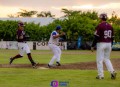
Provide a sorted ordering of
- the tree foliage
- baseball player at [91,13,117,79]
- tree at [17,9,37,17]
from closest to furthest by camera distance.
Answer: baseball player at [91,13,117,79] < the tree foliage < tree at [17,9,37,17]

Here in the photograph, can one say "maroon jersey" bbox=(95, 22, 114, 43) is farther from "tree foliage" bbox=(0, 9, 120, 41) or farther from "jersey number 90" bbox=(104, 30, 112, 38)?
"tree foliage" bbox=(0, 9, 120, 41)

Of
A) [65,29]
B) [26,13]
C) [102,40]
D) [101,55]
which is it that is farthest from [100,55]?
[26,13]

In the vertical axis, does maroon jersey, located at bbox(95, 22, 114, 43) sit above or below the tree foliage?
above

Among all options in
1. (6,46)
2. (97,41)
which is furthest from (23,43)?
(6,46)

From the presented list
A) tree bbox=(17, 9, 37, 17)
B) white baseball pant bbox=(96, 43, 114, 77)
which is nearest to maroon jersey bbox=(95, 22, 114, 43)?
white baseball pant bbox=(96, 43, 114, 77)

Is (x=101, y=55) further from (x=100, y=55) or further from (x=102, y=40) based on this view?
(x=102, y=40)

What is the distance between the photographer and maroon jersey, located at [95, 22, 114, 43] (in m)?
14.4

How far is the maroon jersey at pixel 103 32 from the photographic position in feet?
47.1

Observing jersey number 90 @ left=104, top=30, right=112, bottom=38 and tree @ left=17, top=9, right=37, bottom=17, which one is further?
tree @ left=17, top=9, right=37, bottom=17

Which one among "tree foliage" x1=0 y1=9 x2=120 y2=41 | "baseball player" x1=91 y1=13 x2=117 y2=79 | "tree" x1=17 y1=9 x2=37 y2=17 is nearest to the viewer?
"baseball player" x1=91 y1=13 x2=117 y2=79

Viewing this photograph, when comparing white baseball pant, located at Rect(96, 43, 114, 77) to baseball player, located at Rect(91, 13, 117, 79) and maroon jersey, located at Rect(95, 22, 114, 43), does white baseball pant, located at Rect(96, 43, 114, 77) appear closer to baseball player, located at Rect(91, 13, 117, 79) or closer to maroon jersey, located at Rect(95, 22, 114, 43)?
baseball player, located at Rect(91, 13, 117, 79)

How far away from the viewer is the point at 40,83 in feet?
42.4

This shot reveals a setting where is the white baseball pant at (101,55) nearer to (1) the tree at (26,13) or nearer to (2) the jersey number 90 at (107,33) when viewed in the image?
(2) the jersey number 90 at (107,33)

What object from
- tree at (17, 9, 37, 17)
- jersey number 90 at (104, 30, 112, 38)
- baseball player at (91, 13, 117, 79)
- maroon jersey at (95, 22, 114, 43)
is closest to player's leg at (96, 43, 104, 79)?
baseball player at (91, 13, 117, 79)
